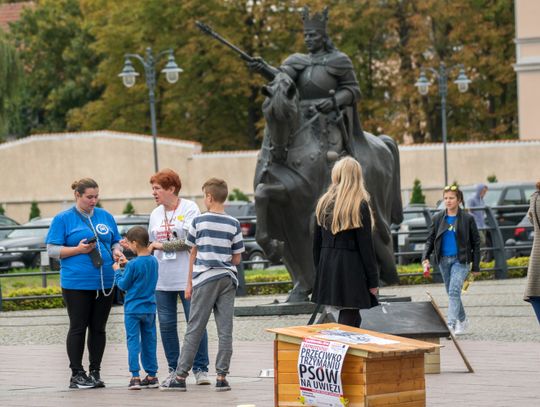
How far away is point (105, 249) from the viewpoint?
1271 centimetres

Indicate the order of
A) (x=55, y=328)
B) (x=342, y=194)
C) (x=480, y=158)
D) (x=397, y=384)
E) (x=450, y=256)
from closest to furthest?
(x=397, y=384) → (x=342, y=194) → (x=450, y=256) → (x=55, y=328) → (x=480, y=158)

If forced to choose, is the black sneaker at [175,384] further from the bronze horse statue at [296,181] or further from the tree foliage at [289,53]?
the tree foliage at [289,53]

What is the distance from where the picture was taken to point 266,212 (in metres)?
18.6

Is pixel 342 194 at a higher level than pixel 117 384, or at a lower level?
higher

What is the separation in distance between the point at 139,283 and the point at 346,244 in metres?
2.00

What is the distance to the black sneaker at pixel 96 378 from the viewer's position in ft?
41.2

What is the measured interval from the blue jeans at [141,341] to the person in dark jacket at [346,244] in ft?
5.63

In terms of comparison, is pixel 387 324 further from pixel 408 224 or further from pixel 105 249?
pixel 408 224

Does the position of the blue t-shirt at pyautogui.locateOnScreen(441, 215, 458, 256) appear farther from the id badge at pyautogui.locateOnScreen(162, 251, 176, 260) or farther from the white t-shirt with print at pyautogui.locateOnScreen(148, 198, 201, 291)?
the id badge at pyautogui.locateOnScreen(162, 251, 176, 260)

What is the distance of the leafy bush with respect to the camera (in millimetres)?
22844

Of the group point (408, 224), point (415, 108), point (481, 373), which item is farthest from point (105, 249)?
point (415, 108)

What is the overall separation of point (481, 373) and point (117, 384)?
3.05 metres

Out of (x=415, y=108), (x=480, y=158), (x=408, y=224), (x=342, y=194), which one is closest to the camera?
(x=342, y=194)

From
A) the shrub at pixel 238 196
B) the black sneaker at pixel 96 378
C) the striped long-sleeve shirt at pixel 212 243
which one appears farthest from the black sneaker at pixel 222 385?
the shrub at pixel 238 196
